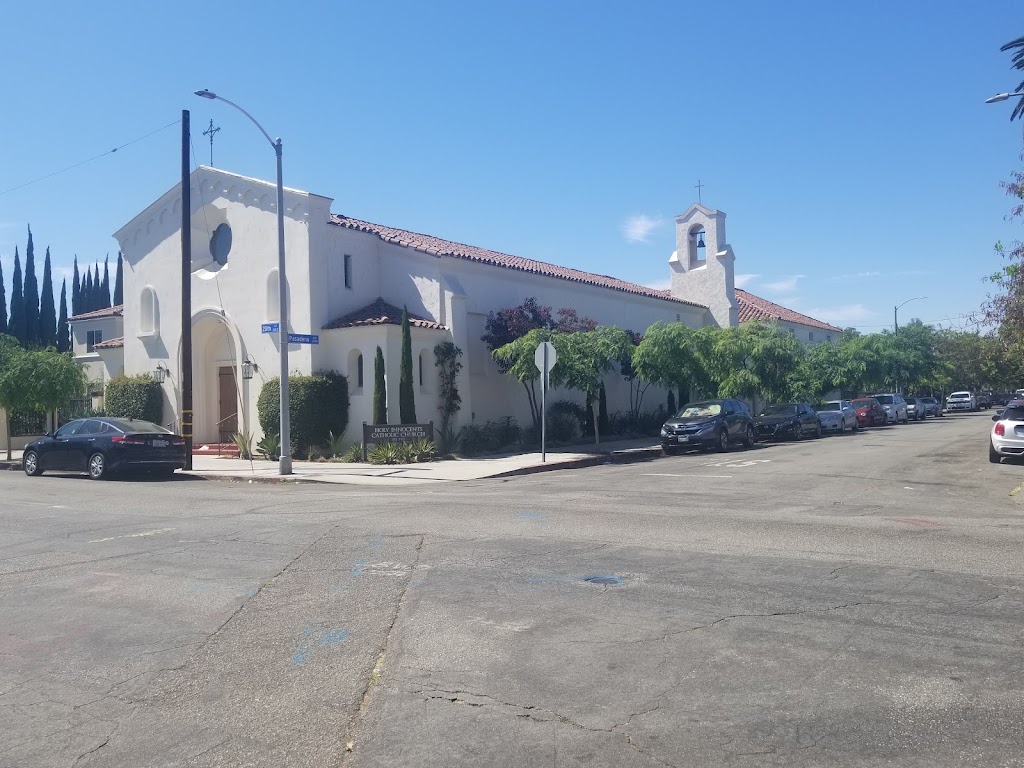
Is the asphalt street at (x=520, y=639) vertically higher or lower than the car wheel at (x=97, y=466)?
lower

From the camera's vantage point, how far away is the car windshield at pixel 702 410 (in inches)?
1056

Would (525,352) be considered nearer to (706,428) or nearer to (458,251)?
(706,428)

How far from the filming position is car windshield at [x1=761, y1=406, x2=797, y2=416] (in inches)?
1325

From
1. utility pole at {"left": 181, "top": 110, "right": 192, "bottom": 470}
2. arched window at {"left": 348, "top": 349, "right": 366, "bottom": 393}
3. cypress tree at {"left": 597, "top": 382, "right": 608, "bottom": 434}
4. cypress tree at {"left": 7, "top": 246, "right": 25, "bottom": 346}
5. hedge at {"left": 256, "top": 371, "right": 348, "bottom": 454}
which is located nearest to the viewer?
utility pole at {"left": 181, "top": 110, "right": 192, "bottom": 470}

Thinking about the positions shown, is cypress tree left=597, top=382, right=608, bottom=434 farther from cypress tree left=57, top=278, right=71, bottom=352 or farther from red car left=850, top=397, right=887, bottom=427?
cypress tree left=57, top=278, right=71, bottom=352

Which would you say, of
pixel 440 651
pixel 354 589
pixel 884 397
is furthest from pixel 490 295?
pixel 884 397

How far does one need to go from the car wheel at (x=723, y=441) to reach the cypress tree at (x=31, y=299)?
173ft

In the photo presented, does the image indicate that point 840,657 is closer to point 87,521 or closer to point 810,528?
point 810,528

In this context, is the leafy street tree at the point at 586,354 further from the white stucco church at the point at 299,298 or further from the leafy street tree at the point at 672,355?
the white stucco church at the point at 299,298

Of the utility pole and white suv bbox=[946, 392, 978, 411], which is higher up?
the utility pole

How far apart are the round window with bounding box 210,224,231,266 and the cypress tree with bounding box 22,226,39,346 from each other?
39.0 meters

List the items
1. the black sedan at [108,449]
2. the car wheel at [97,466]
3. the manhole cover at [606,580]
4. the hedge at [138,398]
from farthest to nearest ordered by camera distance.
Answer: the hedge at [138,398] → the car wheel at [97,466] → the black sedan at [108,449] → the manhole cover at [606,580]

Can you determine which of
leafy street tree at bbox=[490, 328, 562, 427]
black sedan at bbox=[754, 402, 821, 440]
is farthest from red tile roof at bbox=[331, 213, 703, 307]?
black sedan at bbox=[754, 402, 821, 440]

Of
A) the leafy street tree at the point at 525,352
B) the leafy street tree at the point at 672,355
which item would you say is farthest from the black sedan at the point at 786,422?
the leafy street tree at the point at 525,352
